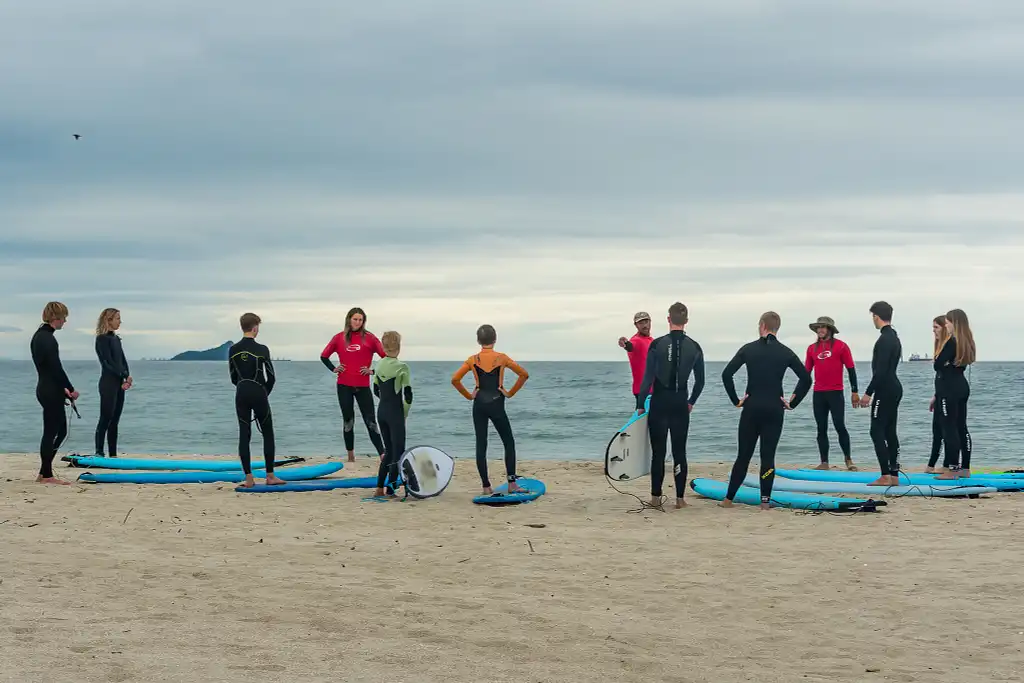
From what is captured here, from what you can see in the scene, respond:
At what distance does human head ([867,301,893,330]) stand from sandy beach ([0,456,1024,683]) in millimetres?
2103

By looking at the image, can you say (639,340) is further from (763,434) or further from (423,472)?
(423,472)

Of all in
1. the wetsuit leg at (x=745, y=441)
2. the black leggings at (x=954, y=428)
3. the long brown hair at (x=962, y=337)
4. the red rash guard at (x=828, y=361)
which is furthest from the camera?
the red rash guard at (x=828, y=361)

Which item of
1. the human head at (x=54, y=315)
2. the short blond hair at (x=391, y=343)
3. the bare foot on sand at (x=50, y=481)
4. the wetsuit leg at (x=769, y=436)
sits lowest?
the bare foot on sand at (x=50, y=481)

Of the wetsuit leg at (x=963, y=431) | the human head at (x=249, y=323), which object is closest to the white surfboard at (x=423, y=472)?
the human head at (x=249, y=323)

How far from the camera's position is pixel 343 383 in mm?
12648

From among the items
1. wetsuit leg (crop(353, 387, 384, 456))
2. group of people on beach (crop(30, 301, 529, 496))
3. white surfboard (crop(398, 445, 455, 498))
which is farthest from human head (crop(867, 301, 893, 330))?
wetsuit leg (crop(353, 387, 384, 456))

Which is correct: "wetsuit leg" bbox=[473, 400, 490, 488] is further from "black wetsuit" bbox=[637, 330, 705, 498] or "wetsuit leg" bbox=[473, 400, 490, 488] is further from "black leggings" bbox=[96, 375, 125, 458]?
"black leggings" bbox=[96, 375, 125, 458]

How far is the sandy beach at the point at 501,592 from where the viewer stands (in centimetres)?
568

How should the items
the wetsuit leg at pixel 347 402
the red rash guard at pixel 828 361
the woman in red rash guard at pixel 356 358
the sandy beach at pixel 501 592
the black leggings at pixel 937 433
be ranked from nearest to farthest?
the sandy beach at pixel 501 592 → the black leggings at pixel 937 433 → the woman in red rash guard at pixel 356 358 → the wetsuit leg at pixel 347 402 → the red rash guard at pixel 828 361

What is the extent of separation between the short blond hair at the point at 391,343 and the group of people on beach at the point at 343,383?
1cm

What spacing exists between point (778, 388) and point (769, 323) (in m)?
0.69

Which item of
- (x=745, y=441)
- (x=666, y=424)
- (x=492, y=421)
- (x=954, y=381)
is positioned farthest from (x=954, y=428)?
(x=492, y=421)

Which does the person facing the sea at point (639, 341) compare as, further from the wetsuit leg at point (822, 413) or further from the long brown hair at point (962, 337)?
the long brown hair at point (962, 337)

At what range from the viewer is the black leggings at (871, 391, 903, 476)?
37.0ft
